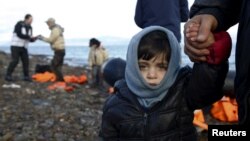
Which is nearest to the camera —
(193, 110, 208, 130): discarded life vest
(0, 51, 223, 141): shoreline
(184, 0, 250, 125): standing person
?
(184, 0, 250, 125): standing person

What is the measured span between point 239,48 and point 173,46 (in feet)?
3.12

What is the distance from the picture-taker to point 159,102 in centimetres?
300

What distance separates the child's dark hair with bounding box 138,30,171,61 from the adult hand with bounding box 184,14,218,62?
2.66ft

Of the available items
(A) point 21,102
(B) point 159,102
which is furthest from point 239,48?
(A) point 21,102

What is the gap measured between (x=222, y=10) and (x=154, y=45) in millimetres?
889

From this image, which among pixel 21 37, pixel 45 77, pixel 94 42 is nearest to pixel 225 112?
pixel 94 42

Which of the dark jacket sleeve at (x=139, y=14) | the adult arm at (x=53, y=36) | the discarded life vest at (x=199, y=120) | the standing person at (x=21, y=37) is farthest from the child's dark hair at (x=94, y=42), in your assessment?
the dark jacket sleeve at (x=139, y=14)

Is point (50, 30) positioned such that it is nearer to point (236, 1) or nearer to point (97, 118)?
point (97, 118)

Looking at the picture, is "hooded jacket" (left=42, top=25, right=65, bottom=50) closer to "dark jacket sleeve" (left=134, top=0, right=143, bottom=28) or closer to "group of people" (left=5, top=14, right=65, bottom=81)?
"group of people" (left=5, top=14, right=65, bottom=81)

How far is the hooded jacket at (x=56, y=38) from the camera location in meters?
13.3

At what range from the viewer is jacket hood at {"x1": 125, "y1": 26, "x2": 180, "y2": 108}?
2.96 m

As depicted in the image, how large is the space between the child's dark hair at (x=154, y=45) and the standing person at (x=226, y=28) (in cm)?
71

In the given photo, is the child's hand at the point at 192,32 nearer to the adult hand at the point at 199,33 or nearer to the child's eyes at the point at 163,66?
the adult hand at the point at 199,33

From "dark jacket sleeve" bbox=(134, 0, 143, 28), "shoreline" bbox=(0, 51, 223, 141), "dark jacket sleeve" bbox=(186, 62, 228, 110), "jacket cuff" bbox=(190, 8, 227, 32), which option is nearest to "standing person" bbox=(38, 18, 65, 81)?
"shoreline" bbox=(0, 51, 223, 141)
